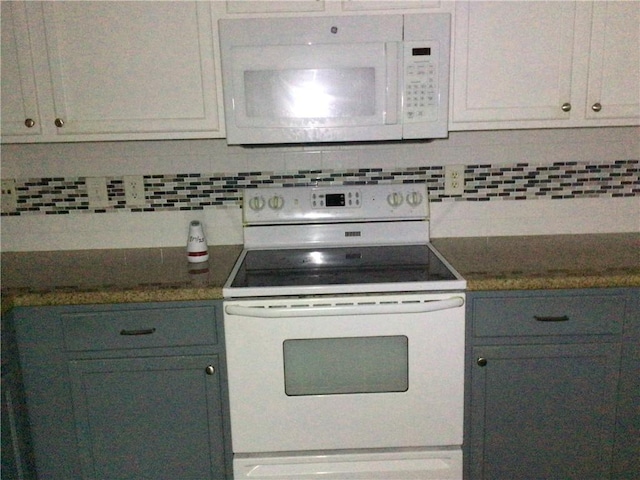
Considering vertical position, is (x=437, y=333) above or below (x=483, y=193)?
below

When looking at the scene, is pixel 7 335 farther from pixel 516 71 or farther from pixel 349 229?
pixel 516 71

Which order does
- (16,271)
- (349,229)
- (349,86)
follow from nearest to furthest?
(349,86) → (16,271) → (349,229)

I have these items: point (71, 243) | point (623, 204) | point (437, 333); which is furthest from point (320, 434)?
point (623, 204)

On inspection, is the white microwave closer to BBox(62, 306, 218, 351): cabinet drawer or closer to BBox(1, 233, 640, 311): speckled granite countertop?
BBox(1, 233, 640, 311): speckled granite countertop

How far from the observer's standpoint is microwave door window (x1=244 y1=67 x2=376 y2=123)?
5.23 ft

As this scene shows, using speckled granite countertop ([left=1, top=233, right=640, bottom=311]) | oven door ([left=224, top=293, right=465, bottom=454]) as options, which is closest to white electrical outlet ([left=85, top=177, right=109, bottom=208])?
speckled granite countertop ([left=1, top=233, right=640, bottom=311])

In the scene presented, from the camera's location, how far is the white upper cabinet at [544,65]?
1.61 metres

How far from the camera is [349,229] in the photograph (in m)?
1.94

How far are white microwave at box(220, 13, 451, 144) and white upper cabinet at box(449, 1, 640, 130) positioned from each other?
0.10 metres

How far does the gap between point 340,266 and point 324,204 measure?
1.11 ft

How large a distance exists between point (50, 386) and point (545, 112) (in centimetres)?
180

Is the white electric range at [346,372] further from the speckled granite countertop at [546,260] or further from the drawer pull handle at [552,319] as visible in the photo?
the drawer pull handle at [552,319]

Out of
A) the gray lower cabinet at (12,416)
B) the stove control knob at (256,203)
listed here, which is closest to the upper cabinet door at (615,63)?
the stove control knob at (256,203)

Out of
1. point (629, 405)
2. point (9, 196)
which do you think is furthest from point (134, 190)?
point (629, 405)
